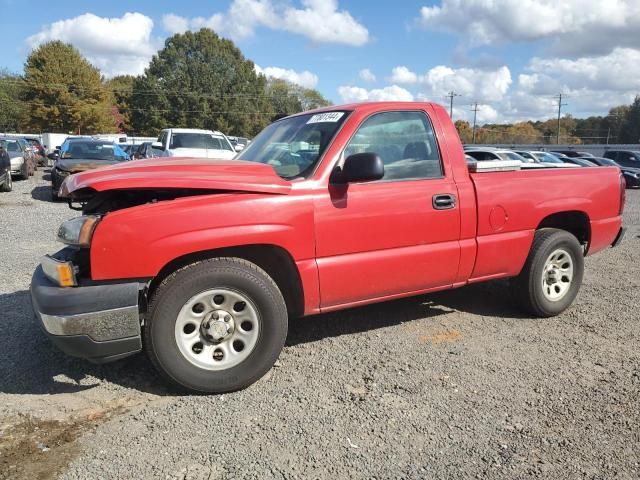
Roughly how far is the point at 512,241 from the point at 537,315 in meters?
0.87

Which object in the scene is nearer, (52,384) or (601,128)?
(52,384)

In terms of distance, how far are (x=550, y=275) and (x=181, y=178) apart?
11.2ft

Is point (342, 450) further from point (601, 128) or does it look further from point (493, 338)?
point (601, 128)

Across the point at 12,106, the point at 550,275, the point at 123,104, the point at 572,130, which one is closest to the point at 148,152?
the point at 550,275

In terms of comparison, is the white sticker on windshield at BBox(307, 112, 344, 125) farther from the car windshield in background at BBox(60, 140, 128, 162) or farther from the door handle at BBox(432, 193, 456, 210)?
the car windshield in background at BBox(60, 140, 128, 162)

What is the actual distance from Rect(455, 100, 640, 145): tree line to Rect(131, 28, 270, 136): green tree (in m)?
34.6

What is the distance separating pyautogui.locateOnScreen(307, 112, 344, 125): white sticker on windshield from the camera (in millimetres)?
3921

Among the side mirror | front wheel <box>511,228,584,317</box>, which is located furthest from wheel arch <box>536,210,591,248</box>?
the side mirror

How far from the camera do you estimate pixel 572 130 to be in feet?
305

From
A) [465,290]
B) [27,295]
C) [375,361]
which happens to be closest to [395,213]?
[375,361]

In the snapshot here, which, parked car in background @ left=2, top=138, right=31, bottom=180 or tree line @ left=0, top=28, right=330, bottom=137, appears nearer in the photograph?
parked car in background @ left=2, top=138, right=31, bottom=180

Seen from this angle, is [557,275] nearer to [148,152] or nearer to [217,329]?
[217,329]

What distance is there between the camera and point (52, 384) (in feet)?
11.2

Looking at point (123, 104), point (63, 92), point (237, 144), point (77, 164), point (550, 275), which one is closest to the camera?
point (550, 275)
